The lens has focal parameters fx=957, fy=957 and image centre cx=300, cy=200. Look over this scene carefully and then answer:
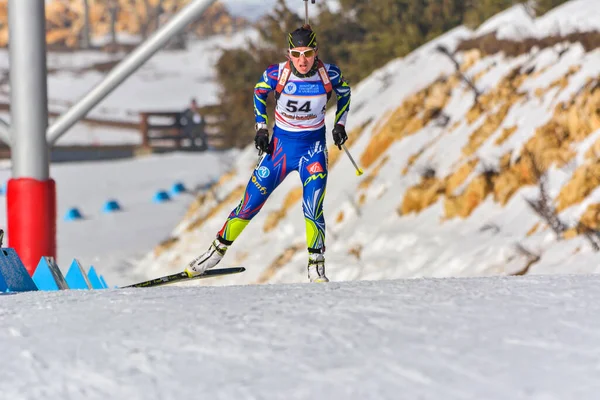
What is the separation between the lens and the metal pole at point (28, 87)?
5.09 meters

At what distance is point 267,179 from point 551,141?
410cm

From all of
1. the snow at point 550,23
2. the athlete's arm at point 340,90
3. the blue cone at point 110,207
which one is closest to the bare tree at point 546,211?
the athlete's arm at point 340,90

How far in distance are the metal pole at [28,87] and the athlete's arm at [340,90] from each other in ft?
5.60

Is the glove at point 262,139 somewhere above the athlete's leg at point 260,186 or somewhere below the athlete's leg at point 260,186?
above

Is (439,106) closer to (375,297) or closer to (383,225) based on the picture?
(383,225)

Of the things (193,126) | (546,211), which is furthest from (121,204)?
(193,126)

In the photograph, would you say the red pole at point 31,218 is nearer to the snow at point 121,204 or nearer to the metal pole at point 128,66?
the metal pole at point 128,66

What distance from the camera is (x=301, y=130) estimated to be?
5816mm

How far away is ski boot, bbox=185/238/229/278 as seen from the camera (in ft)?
20.4

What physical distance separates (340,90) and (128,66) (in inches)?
54.7

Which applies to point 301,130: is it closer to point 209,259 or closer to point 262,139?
point 262,139

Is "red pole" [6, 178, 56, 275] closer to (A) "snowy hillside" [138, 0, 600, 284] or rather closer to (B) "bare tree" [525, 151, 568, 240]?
(A) "snowy hillside" [138, 0, 600, 284]

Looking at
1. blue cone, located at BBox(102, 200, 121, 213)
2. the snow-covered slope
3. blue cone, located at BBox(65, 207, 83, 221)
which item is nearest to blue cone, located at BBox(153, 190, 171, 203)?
blue cone, located at BBox(102, 200, 121, 213)

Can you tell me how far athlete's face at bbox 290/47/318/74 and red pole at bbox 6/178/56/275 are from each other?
1.56 meters
